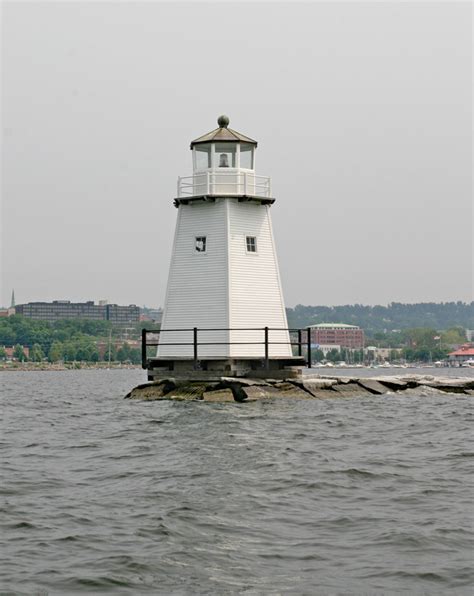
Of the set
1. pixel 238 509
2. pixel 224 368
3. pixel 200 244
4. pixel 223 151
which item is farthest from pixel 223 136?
pixel 238 509

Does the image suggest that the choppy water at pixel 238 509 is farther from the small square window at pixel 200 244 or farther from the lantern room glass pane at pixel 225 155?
the lantern room glass pane at pixel 225 155

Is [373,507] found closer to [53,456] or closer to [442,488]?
[442,488]

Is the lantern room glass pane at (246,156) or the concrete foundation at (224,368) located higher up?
the lantern room glass pane at (246,156)

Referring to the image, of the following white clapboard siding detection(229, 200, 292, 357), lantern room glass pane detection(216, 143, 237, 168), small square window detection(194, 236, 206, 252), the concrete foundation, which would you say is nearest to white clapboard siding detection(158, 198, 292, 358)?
white clapboard siding detection(229, 200, 292, 357)

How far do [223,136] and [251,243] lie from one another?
3965mm

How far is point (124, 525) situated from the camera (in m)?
13.0

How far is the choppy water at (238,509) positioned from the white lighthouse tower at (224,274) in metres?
8.69

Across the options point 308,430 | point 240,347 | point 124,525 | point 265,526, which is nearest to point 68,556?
point 124,525

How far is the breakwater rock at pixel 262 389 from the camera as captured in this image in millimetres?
31438

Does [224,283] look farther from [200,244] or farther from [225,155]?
[225,155]

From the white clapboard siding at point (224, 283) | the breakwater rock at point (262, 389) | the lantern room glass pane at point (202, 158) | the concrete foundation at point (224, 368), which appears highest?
the lantern room glass pane at point (202, 158)

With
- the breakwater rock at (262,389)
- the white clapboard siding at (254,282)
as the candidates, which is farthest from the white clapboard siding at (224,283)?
the breakwater rock at (262,389)

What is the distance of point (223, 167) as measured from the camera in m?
35.1

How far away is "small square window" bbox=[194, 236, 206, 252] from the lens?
3444cm
